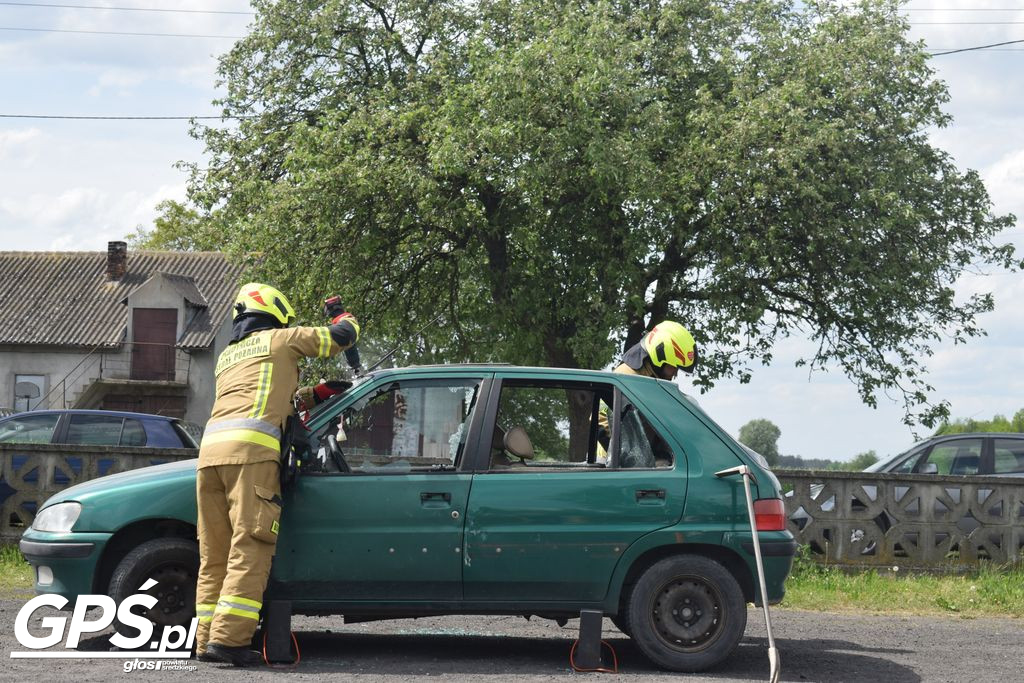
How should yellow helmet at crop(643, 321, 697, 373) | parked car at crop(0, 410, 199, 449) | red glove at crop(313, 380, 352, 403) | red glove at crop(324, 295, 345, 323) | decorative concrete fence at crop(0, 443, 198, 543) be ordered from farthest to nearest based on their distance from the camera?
1. parked car at crop(0, 410, 199, 449)
2. decorative concrete fence at crop(0, 443, 198, 543)
3. yellow helmet at crop(643, 321, 697, 373)
4. red glove at crop(313, 380, 352, 403)
5. red glove at crop(324, 295, 345, 323)

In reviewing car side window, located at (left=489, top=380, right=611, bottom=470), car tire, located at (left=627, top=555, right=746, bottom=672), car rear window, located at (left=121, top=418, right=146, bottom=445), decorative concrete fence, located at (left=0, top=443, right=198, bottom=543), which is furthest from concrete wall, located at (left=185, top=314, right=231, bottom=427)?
car tire, located at (left=627, top=555, right=746, bottom=672)

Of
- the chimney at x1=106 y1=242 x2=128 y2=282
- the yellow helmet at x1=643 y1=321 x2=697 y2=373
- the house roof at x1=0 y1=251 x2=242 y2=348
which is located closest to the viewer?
the yellow helmet at x1=643 y1=321 x2=697 y2=373

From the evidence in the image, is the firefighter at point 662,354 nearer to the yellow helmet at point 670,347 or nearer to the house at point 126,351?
the yellow helmet at point 670,347

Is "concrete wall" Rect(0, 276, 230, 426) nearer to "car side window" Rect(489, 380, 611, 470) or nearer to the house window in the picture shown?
the house window

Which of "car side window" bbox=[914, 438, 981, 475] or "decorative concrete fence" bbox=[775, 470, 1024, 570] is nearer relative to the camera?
"decorative concrete fence" bbox=[775, 470, 1024, 570]

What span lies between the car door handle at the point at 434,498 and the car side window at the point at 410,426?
173 millimetres

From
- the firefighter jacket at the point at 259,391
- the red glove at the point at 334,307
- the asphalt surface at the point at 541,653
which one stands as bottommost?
the asphalt surface at the point at 541,653

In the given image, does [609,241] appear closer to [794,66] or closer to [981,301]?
[794,66]

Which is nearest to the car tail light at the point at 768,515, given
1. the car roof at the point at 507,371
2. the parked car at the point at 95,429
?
the car roof at the point at 507,371

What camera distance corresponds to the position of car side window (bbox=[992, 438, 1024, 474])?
586 inches

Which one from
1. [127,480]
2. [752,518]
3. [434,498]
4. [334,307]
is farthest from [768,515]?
[127,480]

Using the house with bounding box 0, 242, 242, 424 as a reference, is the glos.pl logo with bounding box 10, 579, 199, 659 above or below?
below

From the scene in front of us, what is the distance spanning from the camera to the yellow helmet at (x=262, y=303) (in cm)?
752

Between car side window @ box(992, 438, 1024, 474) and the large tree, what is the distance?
10.1m
